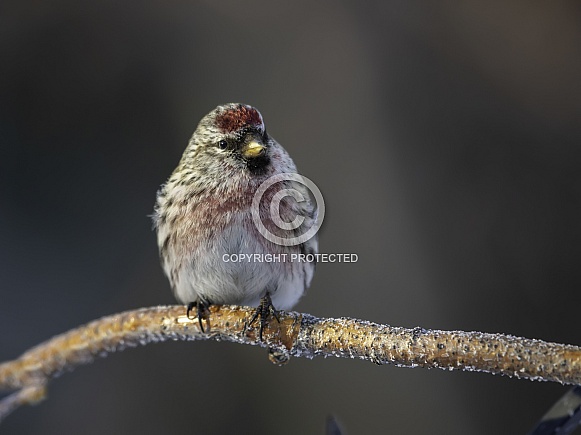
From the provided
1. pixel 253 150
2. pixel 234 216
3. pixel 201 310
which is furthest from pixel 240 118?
pixel 201 310

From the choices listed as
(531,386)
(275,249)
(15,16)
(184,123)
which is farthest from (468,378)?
(15,16)

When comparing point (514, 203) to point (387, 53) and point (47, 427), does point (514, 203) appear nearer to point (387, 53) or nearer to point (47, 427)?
point (387, 53)

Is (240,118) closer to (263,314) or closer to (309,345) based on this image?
(263,314)

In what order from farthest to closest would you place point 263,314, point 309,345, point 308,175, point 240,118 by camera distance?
point 308,175
point 240,118
point 263,314
point 309,345

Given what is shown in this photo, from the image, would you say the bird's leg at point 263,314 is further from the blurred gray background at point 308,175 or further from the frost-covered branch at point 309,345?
the blurred gray background at point 308,175

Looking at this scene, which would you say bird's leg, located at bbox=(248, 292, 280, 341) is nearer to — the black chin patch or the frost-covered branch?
the frost-covered branch

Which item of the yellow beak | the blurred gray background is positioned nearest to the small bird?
the yellow beak

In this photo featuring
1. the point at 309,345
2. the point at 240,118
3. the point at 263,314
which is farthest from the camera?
the point at 240,118

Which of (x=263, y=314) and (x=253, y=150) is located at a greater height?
(x=253, y=150)

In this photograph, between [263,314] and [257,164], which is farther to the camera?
[257,164]
